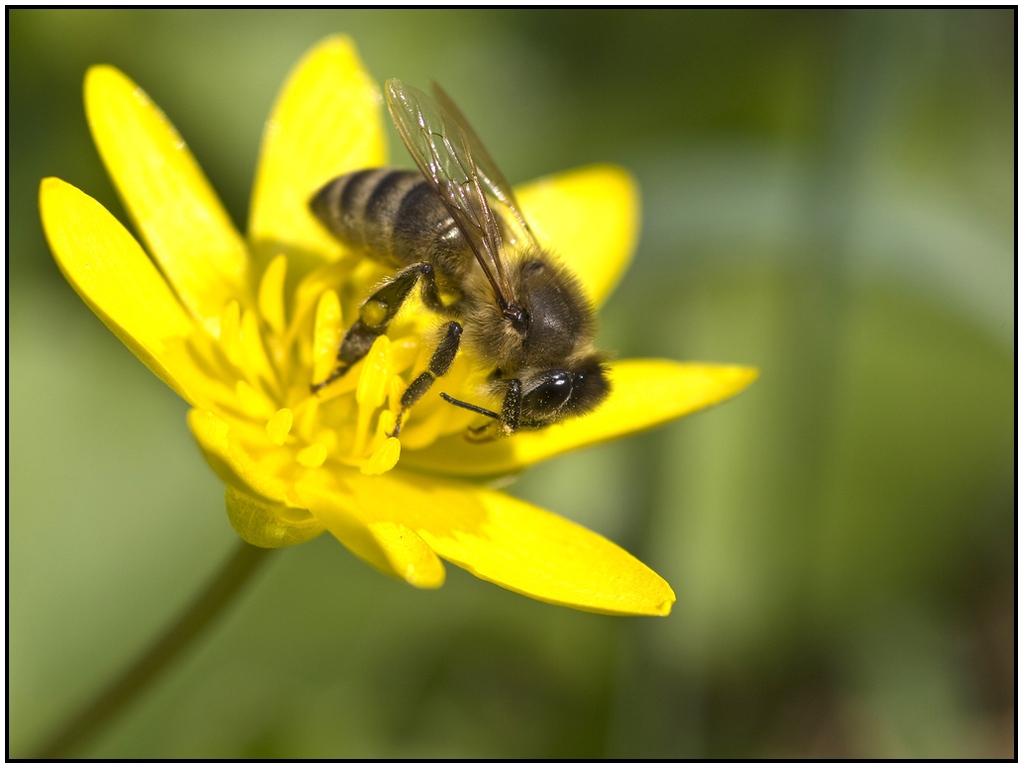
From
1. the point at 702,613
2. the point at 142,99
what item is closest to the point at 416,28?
the point at 142,99

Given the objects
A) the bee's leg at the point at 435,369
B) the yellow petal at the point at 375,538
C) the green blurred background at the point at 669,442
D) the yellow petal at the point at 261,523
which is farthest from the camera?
the green blurred background at the point at 669,442

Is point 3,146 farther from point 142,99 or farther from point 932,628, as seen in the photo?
point 932,628

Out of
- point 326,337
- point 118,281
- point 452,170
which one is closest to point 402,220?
point 452,170

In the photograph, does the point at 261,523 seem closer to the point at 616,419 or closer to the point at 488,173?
the point at 616,419

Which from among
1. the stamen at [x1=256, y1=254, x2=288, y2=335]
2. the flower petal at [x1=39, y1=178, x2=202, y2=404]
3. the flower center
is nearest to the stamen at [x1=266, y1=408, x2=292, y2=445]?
the flower center

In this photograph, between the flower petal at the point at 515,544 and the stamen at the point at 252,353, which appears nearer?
the flower petal at the point at 515,544

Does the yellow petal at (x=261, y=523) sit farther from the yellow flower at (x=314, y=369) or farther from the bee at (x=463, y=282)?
the bee at (x=463, y=282)

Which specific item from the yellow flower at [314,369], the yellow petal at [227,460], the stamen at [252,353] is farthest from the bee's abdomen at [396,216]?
the yellow petal at [227,460]

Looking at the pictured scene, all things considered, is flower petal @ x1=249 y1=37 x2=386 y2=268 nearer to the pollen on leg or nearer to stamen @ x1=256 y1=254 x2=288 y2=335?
stamen @ x1=256 y1=254 x2=288 y2=335
